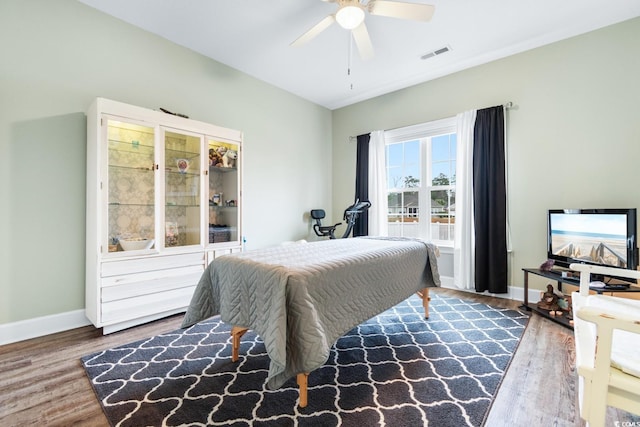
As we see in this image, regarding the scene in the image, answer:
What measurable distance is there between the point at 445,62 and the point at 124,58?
3.58m

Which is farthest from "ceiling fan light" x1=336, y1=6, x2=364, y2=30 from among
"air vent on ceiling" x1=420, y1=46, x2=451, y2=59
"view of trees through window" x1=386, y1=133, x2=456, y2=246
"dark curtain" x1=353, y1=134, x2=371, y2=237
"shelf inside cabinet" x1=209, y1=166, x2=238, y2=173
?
"dark curtain" x1=353, y1=134, x2=371, y2=237

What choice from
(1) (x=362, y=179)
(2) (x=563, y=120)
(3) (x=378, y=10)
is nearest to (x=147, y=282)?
(3) (x=378, y=10)

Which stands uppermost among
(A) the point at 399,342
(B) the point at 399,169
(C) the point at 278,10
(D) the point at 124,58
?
(C) the point at 278,10

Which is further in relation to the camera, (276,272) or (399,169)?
(399,169)

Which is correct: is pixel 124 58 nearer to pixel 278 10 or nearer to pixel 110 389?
pixel 278 10

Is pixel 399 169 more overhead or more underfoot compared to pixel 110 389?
more overhead

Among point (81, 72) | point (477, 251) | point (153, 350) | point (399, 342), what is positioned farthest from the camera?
point (477, 251)

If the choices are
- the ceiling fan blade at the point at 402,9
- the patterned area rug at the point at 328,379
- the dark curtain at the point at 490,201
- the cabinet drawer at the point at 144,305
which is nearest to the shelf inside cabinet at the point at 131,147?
the cabinet drawer at the point at 144,305

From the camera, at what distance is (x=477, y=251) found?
11.3 feet

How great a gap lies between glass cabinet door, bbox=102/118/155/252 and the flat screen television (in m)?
3.98

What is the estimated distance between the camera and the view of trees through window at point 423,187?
154 inches

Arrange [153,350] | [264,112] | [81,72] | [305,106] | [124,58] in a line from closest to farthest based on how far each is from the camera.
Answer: [153,350], [81,72], [124,58], [264,112], [305,106]

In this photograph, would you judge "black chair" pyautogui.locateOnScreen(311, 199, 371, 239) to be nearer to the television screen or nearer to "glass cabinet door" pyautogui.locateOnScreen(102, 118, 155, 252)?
the television screen

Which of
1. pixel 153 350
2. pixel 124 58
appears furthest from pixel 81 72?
pixel 153 350
